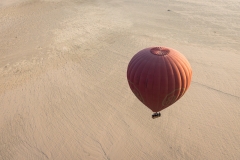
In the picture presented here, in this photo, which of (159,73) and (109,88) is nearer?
(159,73)

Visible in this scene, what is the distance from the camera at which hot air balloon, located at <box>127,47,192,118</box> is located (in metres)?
6.36

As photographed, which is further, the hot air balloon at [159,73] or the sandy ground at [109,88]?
the sandy ground at [109,88]

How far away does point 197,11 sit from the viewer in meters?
21.0

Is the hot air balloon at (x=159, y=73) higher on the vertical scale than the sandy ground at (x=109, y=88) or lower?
higher

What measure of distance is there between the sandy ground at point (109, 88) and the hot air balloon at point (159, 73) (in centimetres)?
301

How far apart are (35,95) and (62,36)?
762cm

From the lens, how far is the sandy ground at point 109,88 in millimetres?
8773

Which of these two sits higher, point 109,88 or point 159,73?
point 159,73

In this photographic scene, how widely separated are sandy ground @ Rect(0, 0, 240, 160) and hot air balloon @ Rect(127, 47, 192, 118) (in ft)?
9.88

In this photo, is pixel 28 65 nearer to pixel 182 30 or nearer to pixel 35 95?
pixel 35 95

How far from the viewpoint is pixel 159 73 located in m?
6.36

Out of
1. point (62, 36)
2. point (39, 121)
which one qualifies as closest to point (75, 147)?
point (39, 121)

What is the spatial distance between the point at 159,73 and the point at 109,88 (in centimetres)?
571

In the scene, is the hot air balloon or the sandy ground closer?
the hot air balloon
